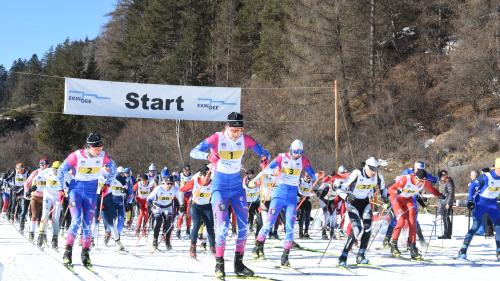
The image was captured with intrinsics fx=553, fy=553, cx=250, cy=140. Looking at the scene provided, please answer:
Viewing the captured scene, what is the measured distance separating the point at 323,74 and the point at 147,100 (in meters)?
16.9

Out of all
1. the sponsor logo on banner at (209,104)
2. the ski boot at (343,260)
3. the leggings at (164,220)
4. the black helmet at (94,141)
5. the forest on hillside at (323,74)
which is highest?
the forest on hillside at (323,74)

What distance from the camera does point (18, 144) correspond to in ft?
220

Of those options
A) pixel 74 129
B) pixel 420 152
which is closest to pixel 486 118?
pixel 420 152

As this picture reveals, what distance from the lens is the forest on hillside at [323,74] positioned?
31.5m

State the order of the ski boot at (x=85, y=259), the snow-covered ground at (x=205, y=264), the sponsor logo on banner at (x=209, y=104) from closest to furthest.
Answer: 1. the snow-covered ground at (x=205, y=264)
2. the ski boot at (x=85, y=259)
3. the sponsor logo on banner at (x=209, y=104)

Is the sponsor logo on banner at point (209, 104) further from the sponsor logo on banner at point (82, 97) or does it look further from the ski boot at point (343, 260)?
the ski boot at point (343, 260)

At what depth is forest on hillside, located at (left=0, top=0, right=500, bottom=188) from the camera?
1241 inches

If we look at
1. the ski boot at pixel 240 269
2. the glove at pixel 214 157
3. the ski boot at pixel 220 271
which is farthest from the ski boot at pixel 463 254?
the glove at pixel 214 157

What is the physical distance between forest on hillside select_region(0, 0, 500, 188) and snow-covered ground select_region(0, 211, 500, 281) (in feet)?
42.1

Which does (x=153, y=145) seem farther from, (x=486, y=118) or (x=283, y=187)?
(x=283, y=187)

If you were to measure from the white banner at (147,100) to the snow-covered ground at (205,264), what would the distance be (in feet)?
24.7

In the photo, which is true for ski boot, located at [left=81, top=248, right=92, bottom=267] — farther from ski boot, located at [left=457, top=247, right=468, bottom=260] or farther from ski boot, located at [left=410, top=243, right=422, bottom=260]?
ski boot, located at [left=457, top=247, right=468, bottom=260]

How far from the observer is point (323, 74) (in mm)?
36344

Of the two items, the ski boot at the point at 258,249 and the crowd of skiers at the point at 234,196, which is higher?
the crowd of skiers at the point at 234,196
